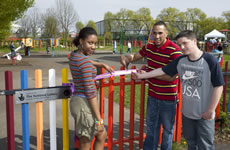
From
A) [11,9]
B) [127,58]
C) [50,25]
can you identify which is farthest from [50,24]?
[127,58]

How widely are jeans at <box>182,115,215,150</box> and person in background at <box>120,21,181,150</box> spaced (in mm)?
293

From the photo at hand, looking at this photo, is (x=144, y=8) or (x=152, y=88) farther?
(x=144, y=8)

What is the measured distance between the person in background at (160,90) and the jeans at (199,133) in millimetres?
293

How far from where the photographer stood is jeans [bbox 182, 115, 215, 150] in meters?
2.45

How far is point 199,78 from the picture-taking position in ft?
7.82

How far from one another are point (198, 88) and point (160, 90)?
1.75 feet

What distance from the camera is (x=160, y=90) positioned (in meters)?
2.84

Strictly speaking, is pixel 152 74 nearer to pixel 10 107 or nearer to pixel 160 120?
Answer: pixel 160 120

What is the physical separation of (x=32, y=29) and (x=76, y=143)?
58.7 meters

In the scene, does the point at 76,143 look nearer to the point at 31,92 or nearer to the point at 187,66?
→ the point at 31,92

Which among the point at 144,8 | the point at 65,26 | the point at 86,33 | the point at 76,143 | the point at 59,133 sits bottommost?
the point at 59,133

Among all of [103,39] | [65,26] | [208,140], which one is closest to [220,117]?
[208,140]

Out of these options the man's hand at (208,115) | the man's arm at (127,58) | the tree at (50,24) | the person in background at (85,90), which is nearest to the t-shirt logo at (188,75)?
the man's hand at (208,115)

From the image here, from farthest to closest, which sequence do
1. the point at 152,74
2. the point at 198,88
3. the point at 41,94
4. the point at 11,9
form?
Answer: the point at 11,9
the point at 152,74
the point at 41,94
the point at 198,88
